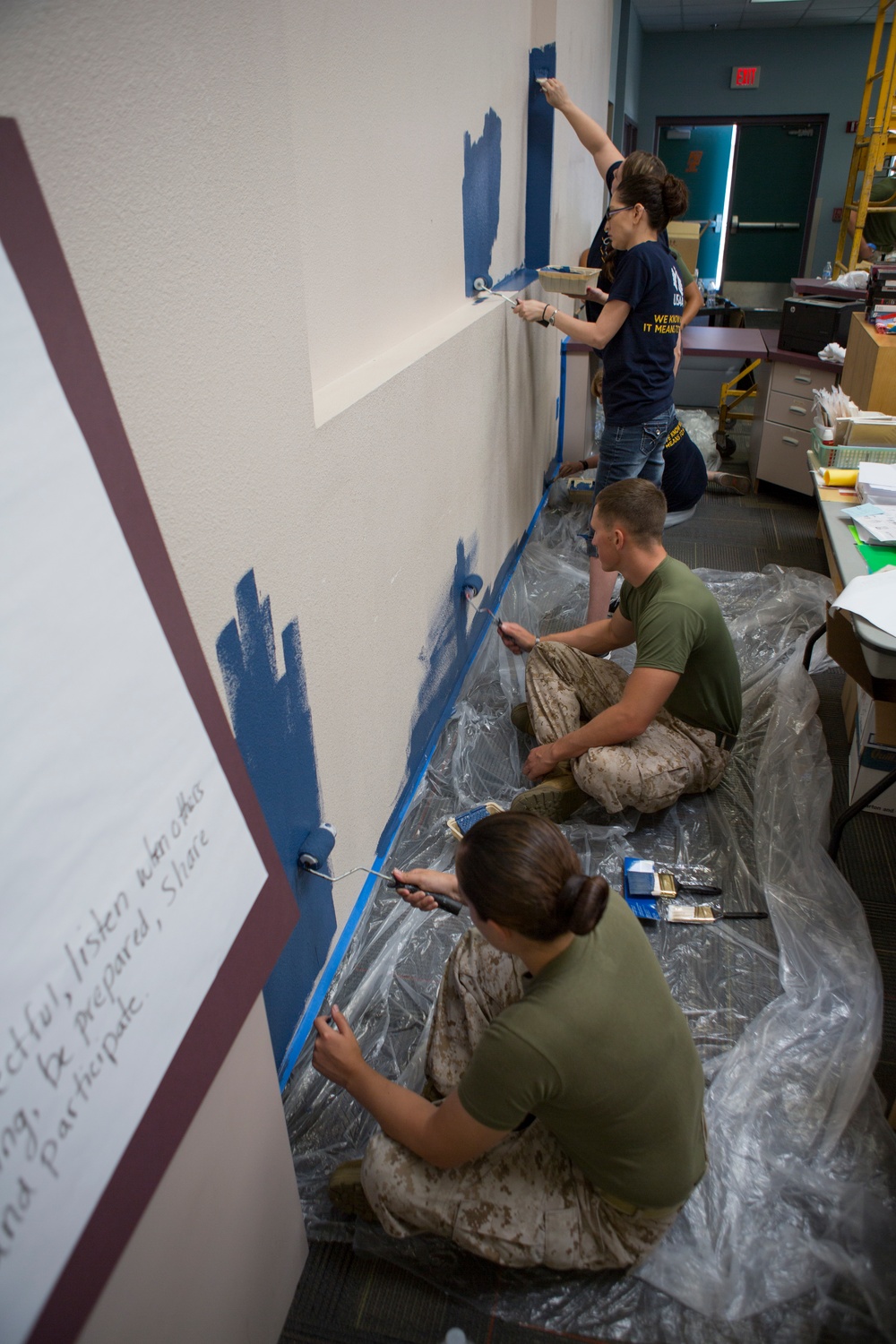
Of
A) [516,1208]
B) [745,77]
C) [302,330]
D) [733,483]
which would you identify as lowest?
[733,483]

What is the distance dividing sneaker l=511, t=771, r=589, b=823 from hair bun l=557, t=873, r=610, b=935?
3.13 feet

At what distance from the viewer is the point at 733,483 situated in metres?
4.19

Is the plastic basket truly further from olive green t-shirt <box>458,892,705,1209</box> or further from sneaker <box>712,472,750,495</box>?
olive green t-shirt <box>458,892,705,1209</box>

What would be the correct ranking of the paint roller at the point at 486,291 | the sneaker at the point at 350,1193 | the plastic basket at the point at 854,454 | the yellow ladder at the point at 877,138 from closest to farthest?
the sneaker at the point at 350,1193 → the plastic basket at the point at 854,454 → the paint roller at the point at 486,291 → the yellow ladder at the point at 877,138

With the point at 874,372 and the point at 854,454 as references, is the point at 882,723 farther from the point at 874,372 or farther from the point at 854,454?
the point at 874,372

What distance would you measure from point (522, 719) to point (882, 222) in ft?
17.1

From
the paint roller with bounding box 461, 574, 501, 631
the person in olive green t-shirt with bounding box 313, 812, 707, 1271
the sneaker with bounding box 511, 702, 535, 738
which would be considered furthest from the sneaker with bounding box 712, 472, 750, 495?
the person in olive green t-shirt with bounding box 313, 812, 707, 1271

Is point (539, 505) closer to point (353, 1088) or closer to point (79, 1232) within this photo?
point (353, 1088)


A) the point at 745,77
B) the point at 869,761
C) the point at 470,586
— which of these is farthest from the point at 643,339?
the point at 745,77

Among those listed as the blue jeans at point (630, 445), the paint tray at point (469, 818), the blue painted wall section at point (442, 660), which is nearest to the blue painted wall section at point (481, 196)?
the blue jeans at point (630, 445)

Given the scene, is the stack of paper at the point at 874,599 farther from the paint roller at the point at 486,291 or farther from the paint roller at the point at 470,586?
the paint roller at the point at 486,291

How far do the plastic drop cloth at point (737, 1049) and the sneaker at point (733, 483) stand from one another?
1.95 m

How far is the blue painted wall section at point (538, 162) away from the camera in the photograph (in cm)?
296

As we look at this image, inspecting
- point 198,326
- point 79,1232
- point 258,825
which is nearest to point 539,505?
point 198,326
